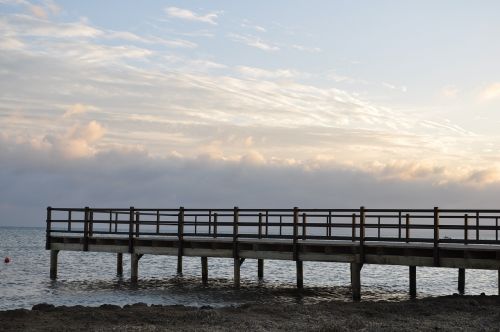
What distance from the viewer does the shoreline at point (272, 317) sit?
16.7 meters

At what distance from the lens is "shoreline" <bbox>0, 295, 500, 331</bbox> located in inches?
658

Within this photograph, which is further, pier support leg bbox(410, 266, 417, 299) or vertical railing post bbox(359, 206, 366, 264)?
pier support leg bbox(410, 266, 417, 299)

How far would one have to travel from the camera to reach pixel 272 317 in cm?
1830

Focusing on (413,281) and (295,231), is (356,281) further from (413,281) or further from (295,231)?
(413,281)

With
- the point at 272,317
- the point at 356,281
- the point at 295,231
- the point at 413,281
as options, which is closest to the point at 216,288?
the point at 295,231

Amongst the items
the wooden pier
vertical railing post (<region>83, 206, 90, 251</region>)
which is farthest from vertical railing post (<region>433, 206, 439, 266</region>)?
vertical railing post (<region>83, 206, 90, 251</region>)

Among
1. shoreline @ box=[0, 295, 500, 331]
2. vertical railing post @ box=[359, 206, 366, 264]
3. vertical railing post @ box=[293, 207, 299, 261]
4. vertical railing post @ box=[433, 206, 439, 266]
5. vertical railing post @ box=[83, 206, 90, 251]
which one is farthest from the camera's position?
vertical railing post @ box=[83, 206, 90, 251]

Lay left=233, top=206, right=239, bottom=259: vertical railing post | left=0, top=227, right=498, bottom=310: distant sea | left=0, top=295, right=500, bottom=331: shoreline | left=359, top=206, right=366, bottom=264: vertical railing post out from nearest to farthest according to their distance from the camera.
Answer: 1. left=0, top=295, right=500, bottom=331: shoreline
2. left=359, top=206, right=366, bottom=264: vertical railing post
3. left=0, top=227, right=498, bottom=310: distant sea
4. left=233, top=206, right=239, bottom=259: vertical railing post

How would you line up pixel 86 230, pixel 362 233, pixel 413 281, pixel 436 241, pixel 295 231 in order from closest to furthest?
pixel 436 241 < pixel 362 233 < pixel 295 231 < pixel 413 281 < pixel 86 230

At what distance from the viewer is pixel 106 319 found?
17672mm

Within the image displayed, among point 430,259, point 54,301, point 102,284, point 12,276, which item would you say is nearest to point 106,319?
point 54,301

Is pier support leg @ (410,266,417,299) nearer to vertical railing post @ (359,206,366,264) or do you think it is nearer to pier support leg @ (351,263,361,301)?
pier support leg @ (351,263,361,301)

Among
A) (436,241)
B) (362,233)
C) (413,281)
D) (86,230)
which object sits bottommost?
(413,281)

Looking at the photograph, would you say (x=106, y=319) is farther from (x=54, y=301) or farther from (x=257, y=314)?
(x=54, y=301)
